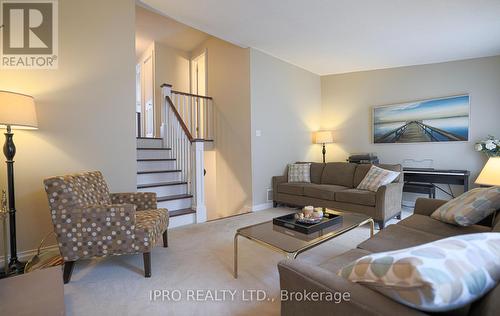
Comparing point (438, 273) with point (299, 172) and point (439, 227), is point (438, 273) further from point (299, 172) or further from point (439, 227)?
point (299, 172)

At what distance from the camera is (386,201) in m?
3.13

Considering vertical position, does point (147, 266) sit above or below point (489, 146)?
below

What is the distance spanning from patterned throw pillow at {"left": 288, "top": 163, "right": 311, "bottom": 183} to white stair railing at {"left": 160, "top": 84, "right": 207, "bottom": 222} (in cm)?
169

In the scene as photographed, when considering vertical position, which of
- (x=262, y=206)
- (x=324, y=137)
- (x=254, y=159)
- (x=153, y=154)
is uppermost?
(x=324, y=137)

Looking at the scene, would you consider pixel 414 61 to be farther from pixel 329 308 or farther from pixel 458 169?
pixel 329 308

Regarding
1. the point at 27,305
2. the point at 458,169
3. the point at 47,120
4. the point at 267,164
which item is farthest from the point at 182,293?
the point at 458,169

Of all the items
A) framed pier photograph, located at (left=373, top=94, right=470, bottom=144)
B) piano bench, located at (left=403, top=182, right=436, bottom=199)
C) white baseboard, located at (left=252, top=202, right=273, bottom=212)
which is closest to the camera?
piano bench, located at (left=403, top=182, right=436, bottom=199)

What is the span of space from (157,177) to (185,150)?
595 mm

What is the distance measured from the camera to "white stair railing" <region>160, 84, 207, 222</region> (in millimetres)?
3441

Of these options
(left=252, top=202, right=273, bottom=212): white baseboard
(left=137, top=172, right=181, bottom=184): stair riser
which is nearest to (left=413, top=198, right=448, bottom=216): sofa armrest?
(left=252, top=202, right=273, bottom=212): white baseboard

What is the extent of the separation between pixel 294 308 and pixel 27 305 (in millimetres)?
1389

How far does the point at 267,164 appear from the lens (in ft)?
14.4

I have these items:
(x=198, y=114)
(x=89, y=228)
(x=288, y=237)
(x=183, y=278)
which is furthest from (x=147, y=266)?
(x=198, y=114)

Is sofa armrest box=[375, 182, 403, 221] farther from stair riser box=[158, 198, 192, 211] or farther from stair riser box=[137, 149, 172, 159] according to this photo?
stair riser box=[137, 149, 172, 159]
